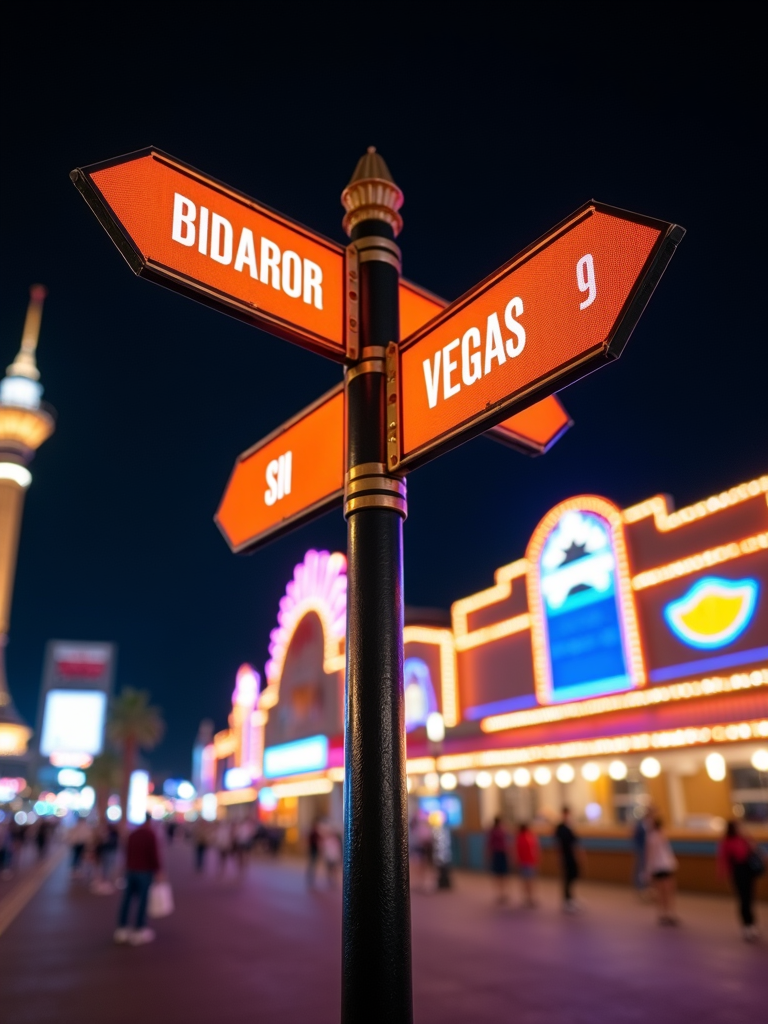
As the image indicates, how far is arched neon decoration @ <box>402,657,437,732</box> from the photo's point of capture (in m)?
28.4

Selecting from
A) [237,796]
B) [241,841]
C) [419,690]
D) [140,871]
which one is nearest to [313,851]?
[241,841]

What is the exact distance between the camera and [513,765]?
23547 mm

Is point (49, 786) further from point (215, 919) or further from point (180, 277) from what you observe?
point (180, 277)

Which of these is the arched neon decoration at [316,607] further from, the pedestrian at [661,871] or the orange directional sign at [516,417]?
the orange directional sign at [516,417]

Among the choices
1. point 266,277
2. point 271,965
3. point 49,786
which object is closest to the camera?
point 266,277

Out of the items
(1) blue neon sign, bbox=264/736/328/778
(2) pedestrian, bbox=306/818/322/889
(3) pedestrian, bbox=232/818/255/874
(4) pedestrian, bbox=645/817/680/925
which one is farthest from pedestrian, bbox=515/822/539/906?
(1) blue neon sign, bbox=264/736/328/778

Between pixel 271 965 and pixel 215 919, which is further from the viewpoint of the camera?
pixel 215 919

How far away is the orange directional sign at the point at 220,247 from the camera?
3072mm

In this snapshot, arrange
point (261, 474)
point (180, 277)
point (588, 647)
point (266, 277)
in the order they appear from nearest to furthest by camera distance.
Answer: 1. point (180, 277)
2. point (266, 277)
3. point (261, 474)
4. point (588, 647)

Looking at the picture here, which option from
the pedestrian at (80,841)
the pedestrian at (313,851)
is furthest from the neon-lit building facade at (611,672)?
the pedestrian at (80,841)

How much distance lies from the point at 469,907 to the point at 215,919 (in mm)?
4786

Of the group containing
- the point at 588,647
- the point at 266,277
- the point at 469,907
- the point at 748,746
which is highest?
the point at 588,647

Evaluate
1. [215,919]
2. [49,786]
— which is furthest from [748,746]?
[49,786]

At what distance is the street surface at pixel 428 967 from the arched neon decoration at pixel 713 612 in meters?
5.49
